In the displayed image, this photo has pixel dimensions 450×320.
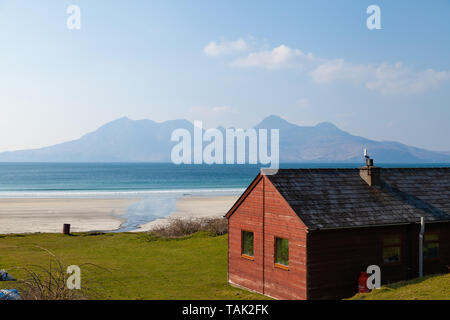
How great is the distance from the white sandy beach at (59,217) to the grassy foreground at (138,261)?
693 centimetres

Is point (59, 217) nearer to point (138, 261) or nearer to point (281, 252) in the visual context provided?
point (138, 261)

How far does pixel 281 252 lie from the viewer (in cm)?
1834

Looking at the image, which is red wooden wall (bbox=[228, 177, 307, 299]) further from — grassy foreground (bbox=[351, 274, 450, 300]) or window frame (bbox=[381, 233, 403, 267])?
window frame (bbox=[381, 233, 403, 267])

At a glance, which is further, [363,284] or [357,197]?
[357,197]

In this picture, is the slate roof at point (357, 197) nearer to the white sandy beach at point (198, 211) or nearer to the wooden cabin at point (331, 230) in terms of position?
the wooden cabin at point (331, 230)

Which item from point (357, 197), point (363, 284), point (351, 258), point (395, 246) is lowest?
point (363, 284)

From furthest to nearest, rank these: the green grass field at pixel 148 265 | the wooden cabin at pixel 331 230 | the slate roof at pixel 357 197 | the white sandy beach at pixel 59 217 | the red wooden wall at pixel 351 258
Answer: the white sandy beach at pixel 59 217, the slate roof at pixel 357 197, the green grass field at pixel 148 265, the wooden cabin at pixel 331 230, the red wooden wall at pixel 351 258

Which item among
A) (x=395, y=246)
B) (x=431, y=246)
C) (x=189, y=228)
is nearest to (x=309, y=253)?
(x=395, y=246)

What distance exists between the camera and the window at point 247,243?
Answer: 20219mm

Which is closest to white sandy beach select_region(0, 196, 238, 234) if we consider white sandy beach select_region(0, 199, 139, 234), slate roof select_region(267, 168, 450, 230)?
white sandy beach select_region(0, 199, 139, 234)

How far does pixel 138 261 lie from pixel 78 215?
99.0 ft

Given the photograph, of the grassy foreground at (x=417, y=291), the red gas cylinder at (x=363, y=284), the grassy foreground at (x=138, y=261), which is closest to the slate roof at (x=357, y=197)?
the red gas cylinder at (x=363, y=284)
